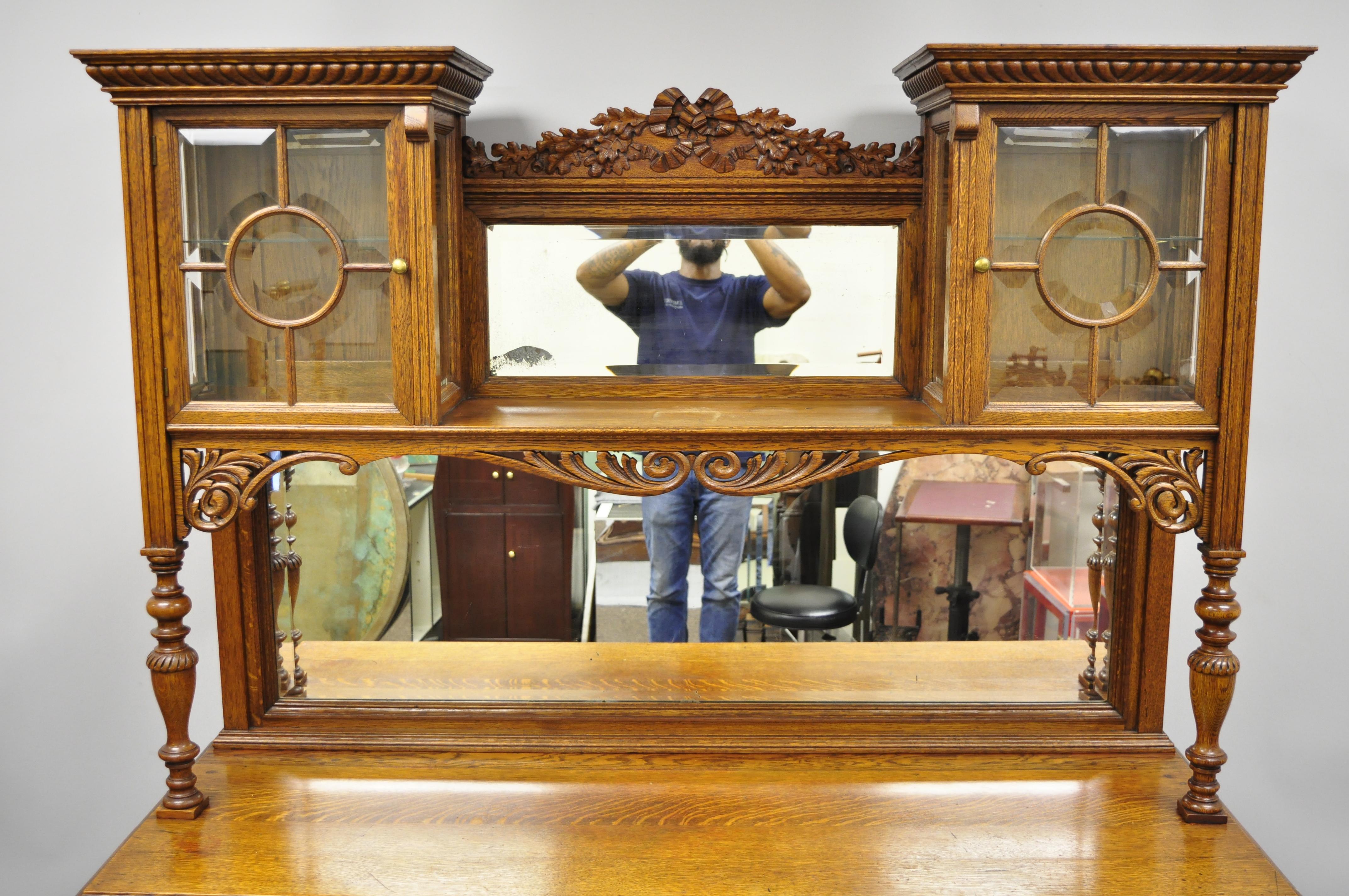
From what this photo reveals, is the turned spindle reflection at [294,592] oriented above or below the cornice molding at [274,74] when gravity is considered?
below

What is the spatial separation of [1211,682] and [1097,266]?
65 centimetres

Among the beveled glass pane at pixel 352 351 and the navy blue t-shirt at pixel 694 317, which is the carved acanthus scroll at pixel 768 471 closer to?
the navy blue t-shirt at pixel 694 317

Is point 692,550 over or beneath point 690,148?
beneath

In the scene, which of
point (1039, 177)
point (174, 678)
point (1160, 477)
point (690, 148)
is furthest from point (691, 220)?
point (174, 678)

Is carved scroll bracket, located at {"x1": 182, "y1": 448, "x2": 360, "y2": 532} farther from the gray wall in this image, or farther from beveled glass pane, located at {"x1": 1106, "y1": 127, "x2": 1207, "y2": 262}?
beveled glass pane, located at {"x1": 1106, "y1": 127, "x2": 1207, "y2": 262}

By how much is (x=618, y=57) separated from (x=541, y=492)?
760mm

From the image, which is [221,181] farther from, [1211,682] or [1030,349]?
[1211,682]

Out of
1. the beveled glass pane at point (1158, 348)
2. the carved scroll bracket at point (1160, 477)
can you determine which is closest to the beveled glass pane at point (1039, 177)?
the beveled glass pane at point (1158, 348)

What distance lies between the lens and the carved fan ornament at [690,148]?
1.68m

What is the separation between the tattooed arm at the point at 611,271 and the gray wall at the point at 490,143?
27 cm

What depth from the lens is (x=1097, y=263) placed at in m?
1.53

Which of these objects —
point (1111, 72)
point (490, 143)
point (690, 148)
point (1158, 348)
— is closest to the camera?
point (1111, 72)

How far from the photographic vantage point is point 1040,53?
142 cm

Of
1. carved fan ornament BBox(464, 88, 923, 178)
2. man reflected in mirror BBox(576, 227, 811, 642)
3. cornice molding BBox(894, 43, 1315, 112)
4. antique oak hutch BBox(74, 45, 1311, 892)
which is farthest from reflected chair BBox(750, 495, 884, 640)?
cornice molding BBox(894, 43, 1315, 112)
